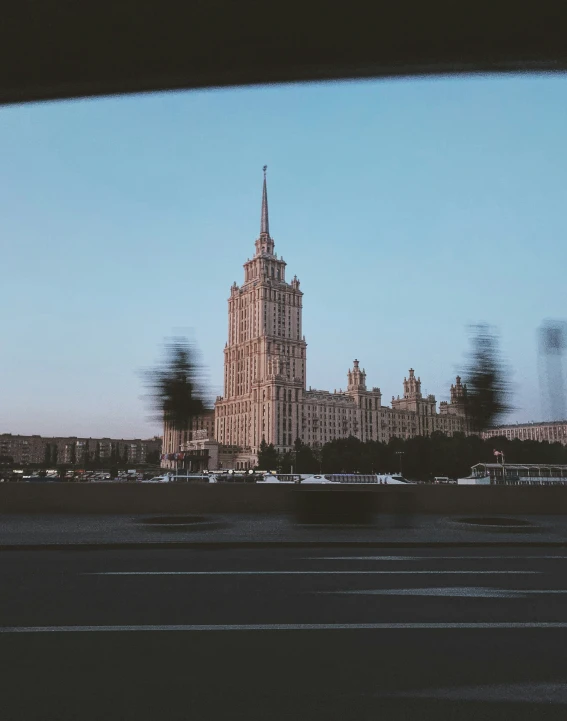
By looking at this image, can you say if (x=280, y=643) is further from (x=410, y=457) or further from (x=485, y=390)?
(x=410, y=457)

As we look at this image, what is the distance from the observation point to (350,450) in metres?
132

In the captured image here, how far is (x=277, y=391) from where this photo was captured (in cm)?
17062

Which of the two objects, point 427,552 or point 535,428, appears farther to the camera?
point 535,428

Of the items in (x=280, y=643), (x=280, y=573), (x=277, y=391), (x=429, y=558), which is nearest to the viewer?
(x=280, y=643)

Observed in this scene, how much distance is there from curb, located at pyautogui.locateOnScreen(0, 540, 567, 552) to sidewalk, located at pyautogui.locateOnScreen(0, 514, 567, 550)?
0.07 ft

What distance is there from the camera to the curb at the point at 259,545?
12.2 m

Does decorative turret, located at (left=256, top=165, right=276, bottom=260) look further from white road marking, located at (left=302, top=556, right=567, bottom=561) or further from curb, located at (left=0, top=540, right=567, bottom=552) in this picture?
white road marking, located at (left=302, top=556, right=567, bottom=561)

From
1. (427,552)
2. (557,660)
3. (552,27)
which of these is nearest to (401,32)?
(552,27)

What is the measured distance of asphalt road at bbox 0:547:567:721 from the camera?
4.10 m

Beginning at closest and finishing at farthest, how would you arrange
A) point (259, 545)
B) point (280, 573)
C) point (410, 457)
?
point (280, 573)
point (259, 545)
point (410, 457)

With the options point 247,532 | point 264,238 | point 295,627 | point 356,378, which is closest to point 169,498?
point 247,532

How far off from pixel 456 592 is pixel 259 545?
548 centimetres

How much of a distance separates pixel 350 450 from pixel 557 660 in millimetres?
128840

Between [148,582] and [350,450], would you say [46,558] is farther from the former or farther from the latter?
[350,450]
